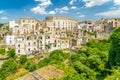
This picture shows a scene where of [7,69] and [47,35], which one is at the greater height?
[47,35]

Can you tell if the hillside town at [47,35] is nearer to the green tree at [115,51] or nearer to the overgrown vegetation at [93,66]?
the overgrown vegetation at [93,66]

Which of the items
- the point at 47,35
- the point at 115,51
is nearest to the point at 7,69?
the point at 47,35

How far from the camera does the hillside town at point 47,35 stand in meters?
67.9

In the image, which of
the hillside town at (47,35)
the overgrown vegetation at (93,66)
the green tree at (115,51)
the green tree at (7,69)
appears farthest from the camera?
the hillside town at (47,35)

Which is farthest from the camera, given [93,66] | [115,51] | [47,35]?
[47,35]

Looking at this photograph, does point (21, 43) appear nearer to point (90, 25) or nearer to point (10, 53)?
point (10, 53)

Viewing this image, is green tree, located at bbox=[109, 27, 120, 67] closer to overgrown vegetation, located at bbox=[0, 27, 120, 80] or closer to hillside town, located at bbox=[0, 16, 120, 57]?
overgrown vegetation, located at bbox=[0, 27, 120, 80]

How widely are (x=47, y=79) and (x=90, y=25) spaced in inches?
2531

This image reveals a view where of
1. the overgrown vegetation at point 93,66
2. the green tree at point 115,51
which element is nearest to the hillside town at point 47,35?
the overgrown vegetation at point 93,66

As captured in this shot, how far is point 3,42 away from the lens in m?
74.1

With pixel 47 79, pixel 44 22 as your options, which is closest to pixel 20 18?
pixel 44 22

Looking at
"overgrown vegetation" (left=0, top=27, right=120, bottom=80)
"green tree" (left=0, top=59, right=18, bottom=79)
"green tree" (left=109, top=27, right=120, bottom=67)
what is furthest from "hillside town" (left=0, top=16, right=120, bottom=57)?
"green tree" (left=109, top=27, right=120, bottom=67)

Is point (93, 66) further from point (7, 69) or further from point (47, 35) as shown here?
point (47, 35)

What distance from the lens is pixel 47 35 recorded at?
70.1 metres
